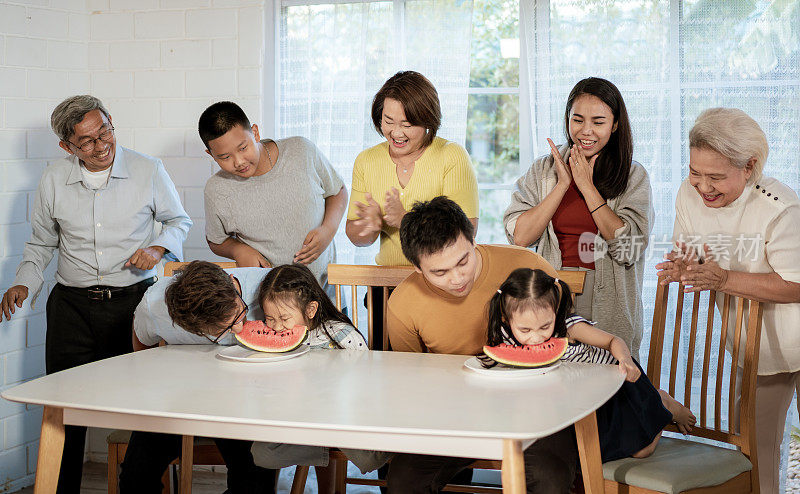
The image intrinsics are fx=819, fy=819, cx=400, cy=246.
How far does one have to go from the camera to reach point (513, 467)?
5.52 feet

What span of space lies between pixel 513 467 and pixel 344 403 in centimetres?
43

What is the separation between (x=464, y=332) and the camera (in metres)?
2.46

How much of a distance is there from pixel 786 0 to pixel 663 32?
0.48m

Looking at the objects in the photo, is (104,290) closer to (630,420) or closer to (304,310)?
(304,310)

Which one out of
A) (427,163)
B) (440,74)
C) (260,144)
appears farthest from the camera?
(440,74)

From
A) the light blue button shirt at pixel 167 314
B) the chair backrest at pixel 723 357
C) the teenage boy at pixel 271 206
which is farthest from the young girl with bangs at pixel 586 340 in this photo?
the teenage boy at pixel 271 206

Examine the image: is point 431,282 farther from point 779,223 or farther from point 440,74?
point 440,74

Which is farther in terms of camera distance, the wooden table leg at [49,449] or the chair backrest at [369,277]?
the chair backrest at [369,277]

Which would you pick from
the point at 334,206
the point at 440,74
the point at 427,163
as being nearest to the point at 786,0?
the point at 440,74

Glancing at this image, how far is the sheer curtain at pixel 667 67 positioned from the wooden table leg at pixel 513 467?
2000 millimetres

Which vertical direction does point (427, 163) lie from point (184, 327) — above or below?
above

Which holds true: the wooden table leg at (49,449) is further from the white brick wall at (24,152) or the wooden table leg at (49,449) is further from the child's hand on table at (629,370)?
the white brick wall at (24,152)

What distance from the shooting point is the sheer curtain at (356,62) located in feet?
11.9

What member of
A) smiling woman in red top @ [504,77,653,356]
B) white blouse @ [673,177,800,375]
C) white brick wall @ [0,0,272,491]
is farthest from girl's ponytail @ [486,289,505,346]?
white brick wall @ [0,0,272,491]
